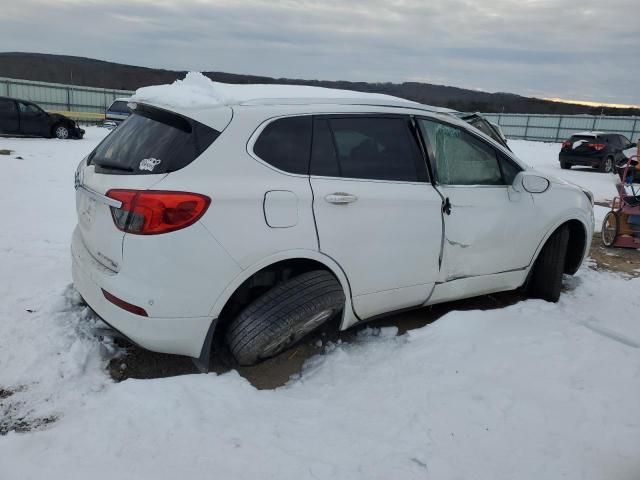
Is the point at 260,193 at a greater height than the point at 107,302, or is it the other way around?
the point at 260,193

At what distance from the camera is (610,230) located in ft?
21.8

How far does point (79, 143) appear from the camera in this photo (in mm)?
16906

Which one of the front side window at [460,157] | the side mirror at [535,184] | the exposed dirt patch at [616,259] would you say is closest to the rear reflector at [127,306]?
the front side window at [460,157]

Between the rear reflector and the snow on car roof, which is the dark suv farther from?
the rear reflector

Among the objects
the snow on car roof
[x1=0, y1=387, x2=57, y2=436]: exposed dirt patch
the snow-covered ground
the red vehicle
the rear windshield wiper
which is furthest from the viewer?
the snow-covered ground

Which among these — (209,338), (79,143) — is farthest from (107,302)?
(79,143)

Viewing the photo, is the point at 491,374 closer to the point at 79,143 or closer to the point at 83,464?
the point at 83,464

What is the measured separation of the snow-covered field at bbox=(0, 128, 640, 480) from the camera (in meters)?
2.23

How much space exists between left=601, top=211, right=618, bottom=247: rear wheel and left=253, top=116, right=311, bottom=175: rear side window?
5.31 meters

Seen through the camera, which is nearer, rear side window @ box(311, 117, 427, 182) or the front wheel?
rear side window @ box(311, 117, 427, 182)

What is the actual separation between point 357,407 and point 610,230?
216 inches

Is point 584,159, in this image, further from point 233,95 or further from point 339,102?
point 233,95

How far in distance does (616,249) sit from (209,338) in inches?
233

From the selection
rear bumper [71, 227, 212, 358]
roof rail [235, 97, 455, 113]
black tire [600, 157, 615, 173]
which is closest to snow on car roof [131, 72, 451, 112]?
roof rail [235, 97, 455, 113]
